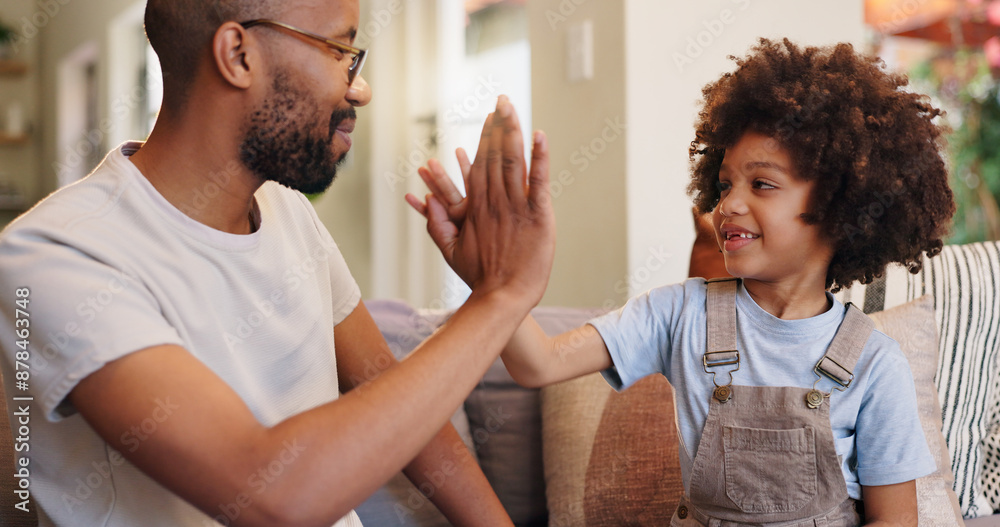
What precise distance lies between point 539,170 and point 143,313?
383 millimetres

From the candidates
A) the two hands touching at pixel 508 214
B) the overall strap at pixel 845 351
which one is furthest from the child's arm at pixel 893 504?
the two hands touching at pixel 508 214

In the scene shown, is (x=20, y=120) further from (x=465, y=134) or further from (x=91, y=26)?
(x=465, y=134)

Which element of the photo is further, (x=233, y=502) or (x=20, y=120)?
(x=20, y=120)

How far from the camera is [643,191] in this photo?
209 centimetres

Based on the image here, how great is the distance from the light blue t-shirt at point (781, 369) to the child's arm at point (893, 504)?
0.01 meters

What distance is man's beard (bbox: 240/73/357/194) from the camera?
0.86 m

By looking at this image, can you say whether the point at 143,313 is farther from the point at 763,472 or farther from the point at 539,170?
the point at 763,472

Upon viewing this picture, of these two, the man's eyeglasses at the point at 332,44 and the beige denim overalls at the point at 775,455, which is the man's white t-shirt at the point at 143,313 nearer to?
the man's eyeglasses at the point at 332,44

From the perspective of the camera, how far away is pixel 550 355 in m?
1.01

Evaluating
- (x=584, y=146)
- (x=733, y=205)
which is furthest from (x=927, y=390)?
(x=584, y=146)

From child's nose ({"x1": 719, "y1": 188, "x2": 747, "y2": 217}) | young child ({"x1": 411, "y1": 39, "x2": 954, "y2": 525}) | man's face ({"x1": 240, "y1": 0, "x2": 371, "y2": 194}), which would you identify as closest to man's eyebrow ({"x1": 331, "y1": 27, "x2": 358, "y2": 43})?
man's face ({"x1": 240, "y1": 0, "x2": 371, "y2": 194})

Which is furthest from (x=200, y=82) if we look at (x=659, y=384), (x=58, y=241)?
(x=659, y=384)

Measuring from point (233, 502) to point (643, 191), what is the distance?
1.63 m

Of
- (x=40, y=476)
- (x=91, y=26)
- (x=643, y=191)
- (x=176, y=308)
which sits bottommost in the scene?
(x=40, y=476)
